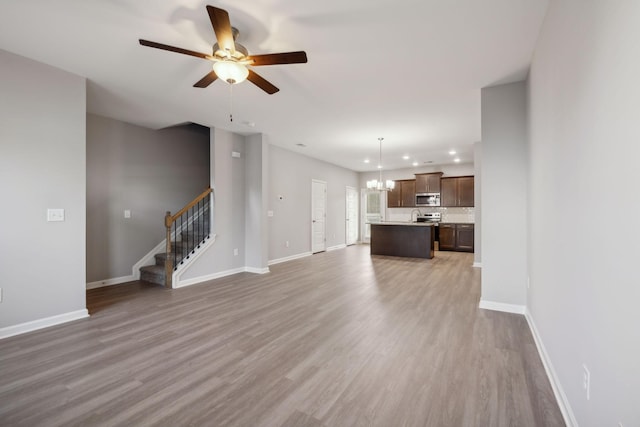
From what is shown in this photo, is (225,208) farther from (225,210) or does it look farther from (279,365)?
(279,365)

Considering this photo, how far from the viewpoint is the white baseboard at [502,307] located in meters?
3.31

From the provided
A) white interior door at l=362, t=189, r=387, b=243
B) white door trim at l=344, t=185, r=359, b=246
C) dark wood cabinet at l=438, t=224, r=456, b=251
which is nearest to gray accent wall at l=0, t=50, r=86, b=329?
white door trim at l=344, t=185, r=359, b=246

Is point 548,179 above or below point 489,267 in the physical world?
above

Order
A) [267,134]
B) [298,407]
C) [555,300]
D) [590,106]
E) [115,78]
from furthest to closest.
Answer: [267,134]
[115,78]
[555,300]
[298,407]
[590,106]

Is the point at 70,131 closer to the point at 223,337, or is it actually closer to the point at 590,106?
the point at 223,337

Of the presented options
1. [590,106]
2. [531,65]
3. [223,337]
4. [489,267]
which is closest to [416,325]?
[489,267]

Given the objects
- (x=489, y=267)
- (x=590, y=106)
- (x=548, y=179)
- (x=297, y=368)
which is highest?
(x=590, y=106)

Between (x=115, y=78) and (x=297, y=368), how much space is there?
12.4 feet

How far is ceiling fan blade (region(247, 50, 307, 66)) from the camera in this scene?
7.35 feet

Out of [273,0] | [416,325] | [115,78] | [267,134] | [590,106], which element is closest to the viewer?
[590,106]

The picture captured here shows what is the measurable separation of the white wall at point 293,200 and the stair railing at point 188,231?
1457 mm

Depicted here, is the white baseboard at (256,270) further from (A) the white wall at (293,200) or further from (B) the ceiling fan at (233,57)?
(B) the ceiling fan at (233,57)

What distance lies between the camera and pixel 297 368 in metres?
2.17

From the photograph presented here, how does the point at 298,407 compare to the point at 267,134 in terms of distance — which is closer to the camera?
the point at 298,407
